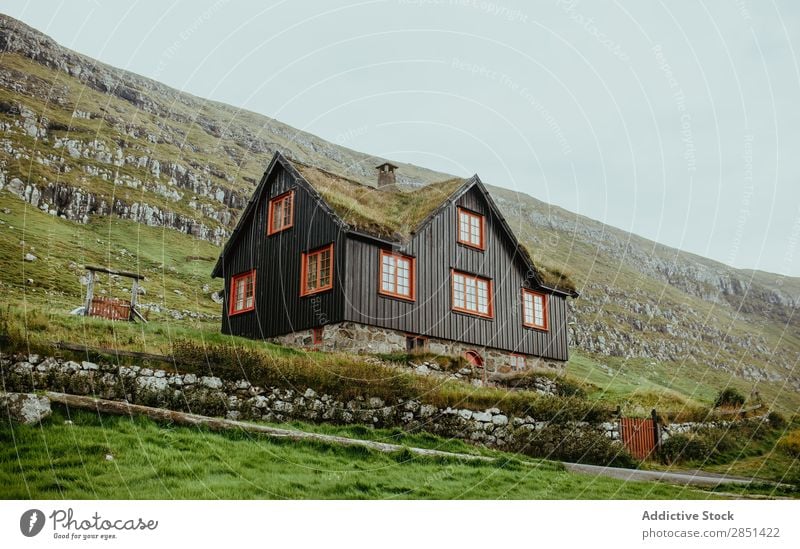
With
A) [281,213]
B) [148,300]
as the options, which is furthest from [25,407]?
[148,300]

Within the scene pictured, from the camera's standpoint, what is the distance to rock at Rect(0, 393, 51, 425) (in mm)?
9070

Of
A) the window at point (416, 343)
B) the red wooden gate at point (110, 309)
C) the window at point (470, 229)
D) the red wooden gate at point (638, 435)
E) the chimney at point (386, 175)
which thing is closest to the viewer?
the red wooden gate at point (638, 435)

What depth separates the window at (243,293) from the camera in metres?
19.9

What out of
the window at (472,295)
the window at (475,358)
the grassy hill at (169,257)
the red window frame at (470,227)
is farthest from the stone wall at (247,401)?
the red window frame at (470,227)

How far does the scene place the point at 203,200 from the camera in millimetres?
40969

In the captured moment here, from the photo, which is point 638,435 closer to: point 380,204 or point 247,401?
point 247,401

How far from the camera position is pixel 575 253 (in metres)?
51.8

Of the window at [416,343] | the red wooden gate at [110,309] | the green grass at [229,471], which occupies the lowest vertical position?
the green grass at [229,471]

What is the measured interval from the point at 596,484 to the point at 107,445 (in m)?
7.54

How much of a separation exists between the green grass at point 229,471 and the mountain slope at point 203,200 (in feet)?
18.7

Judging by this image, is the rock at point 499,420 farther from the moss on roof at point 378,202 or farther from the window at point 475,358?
the moss on roof at point 378,202

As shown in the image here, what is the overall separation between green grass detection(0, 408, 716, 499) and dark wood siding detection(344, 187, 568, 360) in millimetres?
6633

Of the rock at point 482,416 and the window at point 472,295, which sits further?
the window at point 472,295

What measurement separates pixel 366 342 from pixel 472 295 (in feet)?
13.5
